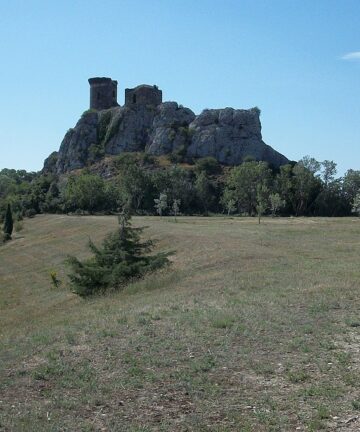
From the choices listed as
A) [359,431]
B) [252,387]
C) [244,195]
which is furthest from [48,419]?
[244,195]

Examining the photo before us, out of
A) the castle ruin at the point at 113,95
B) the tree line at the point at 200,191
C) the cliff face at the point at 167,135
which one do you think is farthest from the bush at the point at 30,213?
the castle ruin at the point at 113,95

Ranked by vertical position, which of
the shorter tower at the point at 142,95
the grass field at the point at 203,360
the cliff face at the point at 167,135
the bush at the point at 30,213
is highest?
the shorter tower at the point at 142,95

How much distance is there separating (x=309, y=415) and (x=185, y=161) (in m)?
122

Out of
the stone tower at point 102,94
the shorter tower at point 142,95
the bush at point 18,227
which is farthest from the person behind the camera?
the stone tower at point 102,94

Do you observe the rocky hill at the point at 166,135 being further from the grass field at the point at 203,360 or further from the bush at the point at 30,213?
the grass field at the point at 203,360

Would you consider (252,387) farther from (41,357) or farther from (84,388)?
(41,357)

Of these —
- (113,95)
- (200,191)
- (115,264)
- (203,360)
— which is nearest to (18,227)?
(200,191)

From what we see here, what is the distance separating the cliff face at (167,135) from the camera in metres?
130

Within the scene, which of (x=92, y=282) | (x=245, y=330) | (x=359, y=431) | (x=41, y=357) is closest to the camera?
(x=359, y=431)

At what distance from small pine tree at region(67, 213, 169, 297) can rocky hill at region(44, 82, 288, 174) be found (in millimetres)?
103264

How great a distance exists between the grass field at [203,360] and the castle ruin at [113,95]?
122 meters

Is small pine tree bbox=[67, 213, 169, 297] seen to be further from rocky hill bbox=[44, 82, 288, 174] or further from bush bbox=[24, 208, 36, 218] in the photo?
rocky hill bbox=[44, 82, 288, 174]

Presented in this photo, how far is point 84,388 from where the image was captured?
934 cm

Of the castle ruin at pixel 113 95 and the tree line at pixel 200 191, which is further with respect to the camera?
the castle ruin at pixel 113 95
